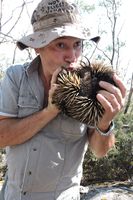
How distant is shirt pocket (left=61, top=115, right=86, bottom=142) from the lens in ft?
6.40

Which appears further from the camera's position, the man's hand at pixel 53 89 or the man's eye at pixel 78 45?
the man's eye at pixel 78 45

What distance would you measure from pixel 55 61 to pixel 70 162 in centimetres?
52

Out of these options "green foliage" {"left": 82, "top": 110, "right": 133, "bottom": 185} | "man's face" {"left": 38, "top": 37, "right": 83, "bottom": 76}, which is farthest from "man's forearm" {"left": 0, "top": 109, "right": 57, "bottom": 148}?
"green foliage" {"left": 82, "top": 110, "right": 133, "bottom": 185}

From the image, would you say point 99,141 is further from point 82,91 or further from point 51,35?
point 51,35

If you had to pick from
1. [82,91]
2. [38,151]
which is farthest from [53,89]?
[38,151]

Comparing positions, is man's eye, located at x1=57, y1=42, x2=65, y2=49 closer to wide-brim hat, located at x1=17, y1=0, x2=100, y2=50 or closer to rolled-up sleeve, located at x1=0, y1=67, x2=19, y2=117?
wide-brim hat, located at x1=17, y1=0, x2=100, y2=50

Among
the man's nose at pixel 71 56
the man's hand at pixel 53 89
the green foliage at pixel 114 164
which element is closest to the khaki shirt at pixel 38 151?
the man's hand at pixel 53 89

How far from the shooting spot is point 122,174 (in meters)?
8.37

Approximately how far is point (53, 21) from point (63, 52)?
0.61 ft

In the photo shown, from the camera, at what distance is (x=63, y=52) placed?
1.85 m

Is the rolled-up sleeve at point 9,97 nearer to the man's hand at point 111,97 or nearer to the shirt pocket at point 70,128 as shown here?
the shirt pocket at point 70,128

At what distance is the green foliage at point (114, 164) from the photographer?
26.9ft

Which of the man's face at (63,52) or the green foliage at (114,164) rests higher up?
the man's face at (63,52)

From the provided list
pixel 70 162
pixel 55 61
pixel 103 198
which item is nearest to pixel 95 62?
pixel 55 61
